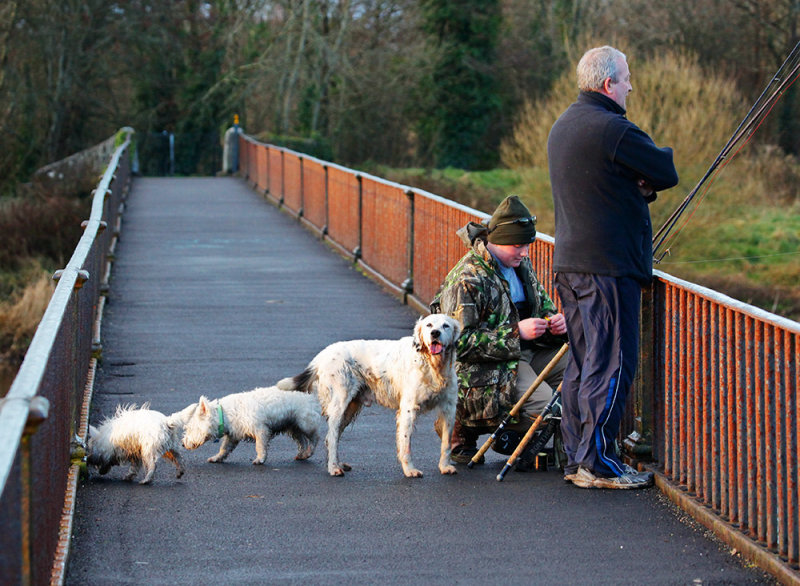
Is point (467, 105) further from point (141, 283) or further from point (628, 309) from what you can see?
point (628, 309)

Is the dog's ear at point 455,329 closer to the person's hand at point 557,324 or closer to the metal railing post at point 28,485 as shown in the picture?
the person's hand at point 557,324

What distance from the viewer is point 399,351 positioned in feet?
25.0

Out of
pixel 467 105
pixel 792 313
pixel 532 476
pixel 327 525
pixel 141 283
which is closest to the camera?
pixel 327 525

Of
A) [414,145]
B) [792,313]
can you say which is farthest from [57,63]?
[792,313]

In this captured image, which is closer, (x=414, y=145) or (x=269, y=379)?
(x=269, y=379)

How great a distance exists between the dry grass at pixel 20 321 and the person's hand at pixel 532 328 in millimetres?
22603

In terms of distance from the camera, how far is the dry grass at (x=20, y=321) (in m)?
29.1

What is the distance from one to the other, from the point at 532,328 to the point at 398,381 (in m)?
0.82

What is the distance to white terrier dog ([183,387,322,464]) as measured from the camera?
777 cm

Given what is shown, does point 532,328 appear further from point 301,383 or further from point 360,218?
point 360,218

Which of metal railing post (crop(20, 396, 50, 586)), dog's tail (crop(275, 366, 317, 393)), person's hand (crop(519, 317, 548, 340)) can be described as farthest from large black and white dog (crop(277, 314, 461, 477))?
metal railing post (crop(20, 396, 50, 586))

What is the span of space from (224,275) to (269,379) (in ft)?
24.5

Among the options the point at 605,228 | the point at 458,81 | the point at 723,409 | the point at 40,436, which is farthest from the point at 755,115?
the point at 458,81

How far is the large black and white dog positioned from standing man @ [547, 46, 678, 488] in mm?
800
